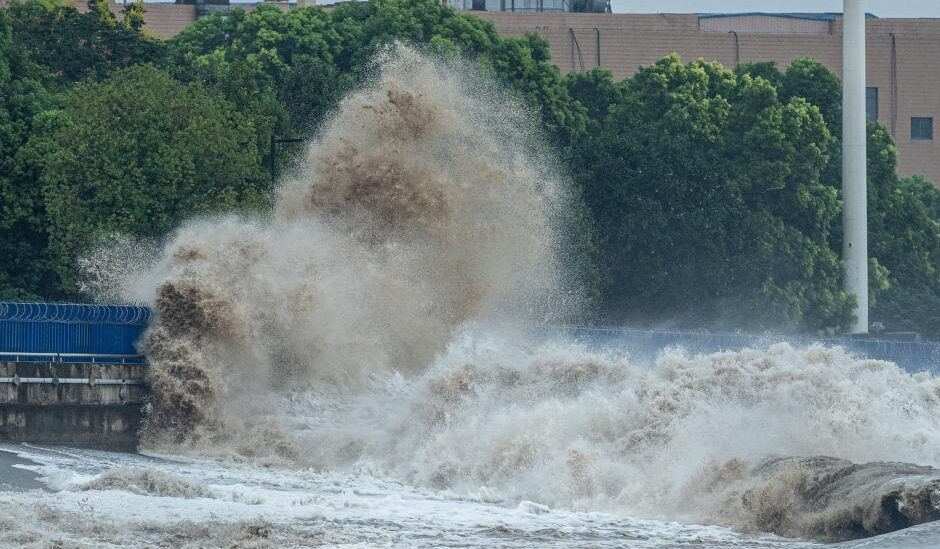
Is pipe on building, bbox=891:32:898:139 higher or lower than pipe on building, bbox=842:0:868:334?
higher

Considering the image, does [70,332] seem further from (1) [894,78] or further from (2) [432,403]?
(1) [894,78]

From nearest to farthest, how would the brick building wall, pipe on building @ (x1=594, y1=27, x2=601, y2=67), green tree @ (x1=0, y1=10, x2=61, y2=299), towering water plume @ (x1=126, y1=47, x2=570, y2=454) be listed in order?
towering water plume @ (x1=126, y1=47, x2=570, y2=454) → green tree @ (x1=0, y1=10, x2=61, y2=299) → the brick building wall → pipe on building @ (x1=594, y1=27, x2=601, y2=67)

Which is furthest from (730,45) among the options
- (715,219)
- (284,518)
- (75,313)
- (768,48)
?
(284,518)

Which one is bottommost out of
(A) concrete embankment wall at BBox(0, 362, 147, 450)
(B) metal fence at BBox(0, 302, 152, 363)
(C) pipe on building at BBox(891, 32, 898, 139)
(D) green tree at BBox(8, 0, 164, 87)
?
(A) concrete embankment wall at BBox(0, 362, 147, 450)

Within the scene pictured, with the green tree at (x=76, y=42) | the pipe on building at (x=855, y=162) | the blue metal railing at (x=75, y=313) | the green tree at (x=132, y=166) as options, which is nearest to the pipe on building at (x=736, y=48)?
the pipe on building at (x=855, y=162)

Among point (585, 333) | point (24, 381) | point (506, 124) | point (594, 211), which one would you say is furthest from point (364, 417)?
point (594, 211)

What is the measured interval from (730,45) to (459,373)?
202 feet

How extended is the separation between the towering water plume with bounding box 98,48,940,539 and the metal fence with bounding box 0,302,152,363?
1.55ft

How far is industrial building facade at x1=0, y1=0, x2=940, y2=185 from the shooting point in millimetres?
91375

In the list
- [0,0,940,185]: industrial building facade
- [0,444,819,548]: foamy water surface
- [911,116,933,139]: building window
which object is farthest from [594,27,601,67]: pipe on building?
[0,444,819,548]: foamy water surface

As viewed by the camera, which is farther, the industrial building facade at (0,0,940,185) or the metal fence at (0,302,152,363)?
the industrial building facade at (0,0,940,185)

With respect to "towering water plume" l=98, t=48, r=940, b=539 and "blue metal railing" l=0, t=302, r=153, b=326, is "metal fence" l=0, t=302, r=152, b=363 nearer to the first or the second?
"blue metal railing" l=0, t=302, r=153, b=326

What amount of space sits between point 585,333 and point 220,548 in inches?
817

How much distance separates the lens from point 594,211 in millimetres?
63594
